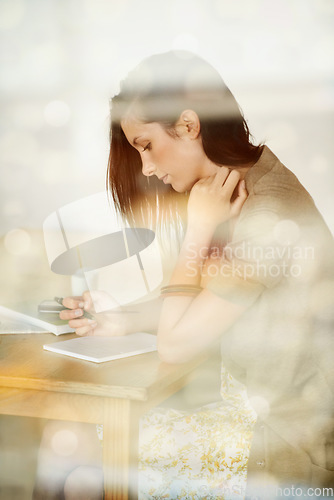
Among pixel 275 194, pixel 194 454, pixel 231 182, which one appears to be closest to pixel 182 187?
pixel 231 182

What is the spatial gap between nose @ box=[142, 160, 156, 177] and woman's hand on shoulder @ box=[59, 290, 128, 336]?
1.07 feet

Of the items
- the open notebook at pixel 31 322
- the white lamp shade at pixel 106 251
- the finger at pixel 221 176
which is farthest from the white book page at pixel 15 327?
the finger at pixel 221 176

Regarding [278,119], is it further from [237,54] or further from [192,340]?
[192,340]

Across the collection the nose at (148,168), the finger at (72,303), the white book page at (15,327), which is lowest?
the white book page at (15,327)

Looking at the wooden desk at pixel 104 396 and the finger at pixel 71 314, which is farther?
the finger at pixel 71 314

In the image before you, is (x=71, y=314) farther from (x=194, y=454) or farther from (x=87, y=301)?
(x=194, y=454)

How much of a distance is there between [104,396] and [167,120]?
685 mm

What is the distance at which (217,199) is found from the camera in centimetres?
105

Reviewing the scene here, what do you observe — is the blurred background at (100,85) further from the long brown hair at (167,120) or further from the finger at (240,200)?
the finger at (240,200)

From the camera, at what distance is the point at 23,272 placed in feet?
5.57

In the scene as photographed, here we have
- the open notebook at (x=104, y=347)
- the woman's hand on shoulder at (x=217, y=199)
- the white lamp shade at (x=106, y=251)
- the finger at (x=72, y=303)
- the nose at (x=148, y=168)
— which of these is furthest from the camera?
the white lamp shade at (x=106, y=251)

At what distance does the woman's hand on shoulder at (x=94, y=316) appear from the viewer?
1.07 meters

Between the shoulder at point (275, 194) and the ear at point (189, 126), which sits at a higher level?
the ear at point (189, 126)

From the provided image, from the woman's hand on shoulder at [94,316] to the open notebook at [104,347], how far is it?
1.0 inches
